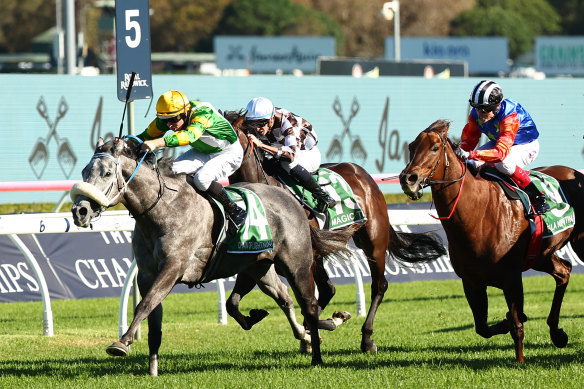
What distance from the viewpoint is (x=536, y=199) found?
7.48m

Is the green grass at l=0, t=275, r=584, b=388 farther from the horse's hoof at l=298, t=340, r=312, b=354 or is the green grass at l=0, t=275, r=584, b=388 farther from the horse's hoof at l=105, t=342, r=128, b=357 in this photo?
the horse's hoof at l=105, t=342, r=128, b=357

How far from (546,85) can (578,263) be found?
940 centimetres

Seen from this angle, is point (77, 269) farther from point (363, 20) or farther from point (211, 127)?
point (363, 20)

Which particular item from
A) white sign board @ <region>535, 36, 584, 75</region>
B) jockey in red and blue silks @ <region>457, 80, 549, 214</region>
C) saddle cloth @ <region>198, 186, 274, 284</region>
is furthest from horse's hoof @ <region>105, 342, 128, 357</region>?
white sign board @ <region>535, 36, 584, 75</region>

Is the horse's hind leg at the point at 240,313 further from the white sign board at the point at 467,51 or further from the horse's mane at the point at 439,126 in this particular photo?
the white sign board at the point at 467,51

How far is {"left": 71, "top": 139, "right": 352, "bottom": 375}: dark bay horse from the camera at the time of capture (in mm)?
6199

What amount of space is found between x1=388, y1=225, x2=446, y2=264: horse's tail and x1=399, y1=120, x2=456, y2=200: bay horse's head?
197cm

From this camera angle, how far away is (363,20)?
75.3 meters

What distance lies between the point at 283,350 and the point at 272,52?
43714mm

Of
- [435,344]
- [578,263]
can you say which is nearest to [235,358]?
[435,344]

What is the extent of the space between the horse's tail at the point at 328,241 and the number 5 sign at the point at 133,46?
1647mm

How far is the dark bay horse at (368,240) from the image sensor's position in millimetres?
7883

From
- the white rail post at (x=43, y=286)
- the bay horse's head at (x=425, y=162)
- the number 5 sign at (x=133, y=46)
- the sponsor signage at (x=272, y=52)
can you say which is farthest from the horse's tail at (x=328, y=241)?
the sponsor signage at (x=272, y=52)

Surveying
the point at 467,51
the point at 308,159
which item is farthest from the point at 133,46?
the point at 467,51
